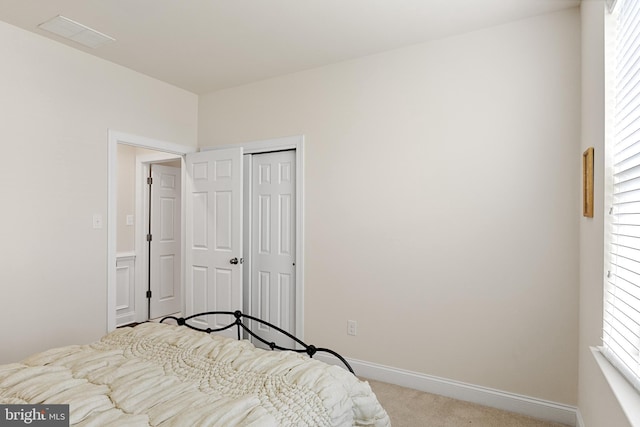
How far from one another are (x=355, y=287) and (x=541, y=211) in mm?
1536

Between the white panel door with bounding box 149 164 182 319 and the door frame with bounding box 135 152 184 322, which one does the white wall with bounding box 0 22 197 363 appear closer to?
the door frame with bounding box 135 152 184 322

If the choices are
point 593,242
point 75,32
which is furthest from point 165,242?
point 593,242

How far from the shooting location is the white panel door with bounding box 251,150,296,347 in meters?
3.61

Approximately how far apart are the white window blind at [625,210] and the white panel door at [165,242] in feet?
15.1

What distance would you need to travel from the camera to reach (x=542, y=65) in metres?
2.50

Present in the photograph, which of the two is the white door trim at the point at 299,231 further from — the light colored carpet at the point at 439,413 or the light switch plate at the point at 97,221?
the light switch plate at the point at 97,221

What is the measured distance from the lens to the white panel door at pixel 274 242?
3.61m

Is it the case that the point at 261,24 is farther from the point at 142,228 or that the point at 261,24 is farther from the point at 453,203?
the point at 142,228

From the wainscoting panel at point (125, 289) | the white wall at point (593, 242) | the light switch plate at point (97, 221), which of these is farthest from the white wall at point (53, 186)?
the white wall at point (593, 242)

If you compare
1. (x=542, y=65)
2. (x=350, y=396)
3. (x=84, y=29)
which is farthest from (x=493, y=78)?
(x=84, y=29)

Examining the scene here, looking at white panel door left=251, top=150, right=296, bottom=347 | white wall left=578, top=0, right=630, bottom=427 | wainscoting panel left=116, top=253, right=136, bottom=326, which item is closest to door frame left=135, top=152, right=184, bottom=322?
wainscoting panel left=116, top=253, right=136, bottom=326

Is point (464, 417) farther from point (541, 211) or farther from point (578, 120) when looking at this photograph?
point (578, 120)

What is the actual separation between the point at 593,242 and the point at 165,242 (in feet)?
15.4

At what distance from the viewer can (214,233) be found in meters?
3.84
